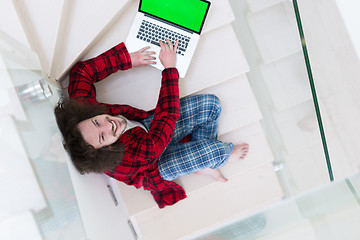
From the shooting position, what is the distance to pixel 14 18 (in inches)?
48.1

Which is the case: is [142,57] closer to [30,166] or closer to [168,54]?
[168,54]

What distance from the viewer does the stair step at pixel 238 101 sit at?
63.6 inches

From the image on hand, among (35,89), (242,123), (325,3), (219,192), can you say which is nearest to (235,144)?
(242,123)

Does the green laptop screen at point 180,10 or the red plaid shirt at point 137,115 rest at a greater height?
the green laptop screen at point 180,10

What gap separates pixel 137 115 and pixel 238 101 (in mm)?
567

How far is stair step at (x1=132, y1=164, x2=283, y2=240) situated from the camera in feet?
5.40

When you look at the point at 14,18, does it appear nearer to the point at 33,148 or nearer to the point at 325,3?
the point at 33,148

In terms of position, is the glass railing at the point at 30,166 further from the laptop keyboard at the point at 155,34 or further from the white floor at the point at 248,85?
the laptop keyboard at the point at 155,34

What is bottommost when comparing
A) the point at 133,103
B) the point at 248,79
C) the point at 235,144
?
the point at 235,144

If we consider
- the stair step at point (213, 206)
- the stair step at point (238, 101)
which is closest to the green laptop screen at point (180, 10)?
the stair step at point (238, 101)

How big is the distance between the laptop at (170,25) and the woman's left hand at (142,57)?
0.02 meters

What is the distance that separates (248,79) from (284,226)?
959mm

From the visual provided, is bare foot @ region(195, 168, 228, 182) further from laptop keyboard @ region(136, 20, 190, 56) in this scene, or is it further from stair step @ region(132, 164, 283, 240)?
laptop keyboard @ region(136, 20, 190, 56)

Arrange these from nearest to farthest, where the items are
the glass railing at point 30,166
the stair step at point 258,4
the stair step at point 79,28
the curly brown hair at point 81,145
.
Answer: the glass railing at point 30,166 → the curly brown hair at point 81,145 → the stair step at point 79,28 → the stair step at point 258,4
